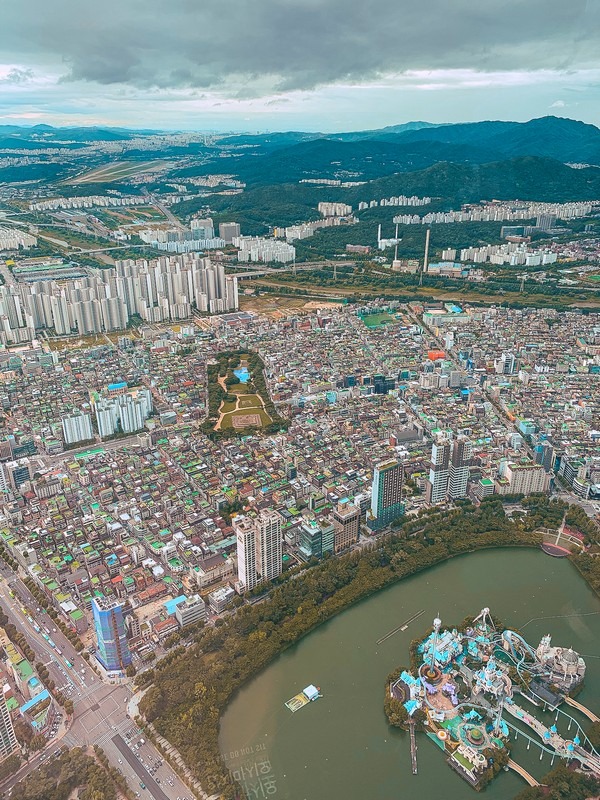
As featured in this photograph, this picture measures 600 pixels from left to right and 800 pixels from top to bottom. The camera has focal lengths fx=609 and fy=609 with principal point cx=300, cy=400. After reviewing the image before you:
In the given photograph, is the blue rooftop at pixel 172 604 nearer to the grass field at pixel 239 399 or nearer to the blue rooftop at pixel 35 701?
the blue rooftop at pixel 35 701

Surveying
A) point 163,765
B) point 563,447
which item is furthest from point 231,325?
point 163,765

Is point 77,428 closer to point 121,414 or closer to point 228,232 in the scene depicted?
A: point 121,414

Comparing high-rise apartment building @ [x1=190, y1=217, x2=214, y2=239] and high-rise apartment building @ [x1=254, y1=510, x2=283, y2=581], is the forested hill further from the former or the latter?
high-rise apartment building @ [x1=254, y1=510, x2=283, y2=581]

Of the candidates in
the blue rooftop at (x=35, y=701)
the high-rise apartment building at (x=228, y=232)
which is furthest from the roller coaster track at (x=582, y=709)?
the high-rise apartment building at (x=228, y=232)

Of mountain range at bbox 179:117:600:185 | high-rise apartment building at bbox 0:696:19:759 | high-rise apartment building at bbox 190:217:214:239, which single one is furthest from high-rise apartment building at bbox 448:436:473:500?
mountain range at bbox 179:117:600:185

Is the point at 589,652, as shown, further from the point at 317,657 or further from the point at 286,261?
the point at 286,261
